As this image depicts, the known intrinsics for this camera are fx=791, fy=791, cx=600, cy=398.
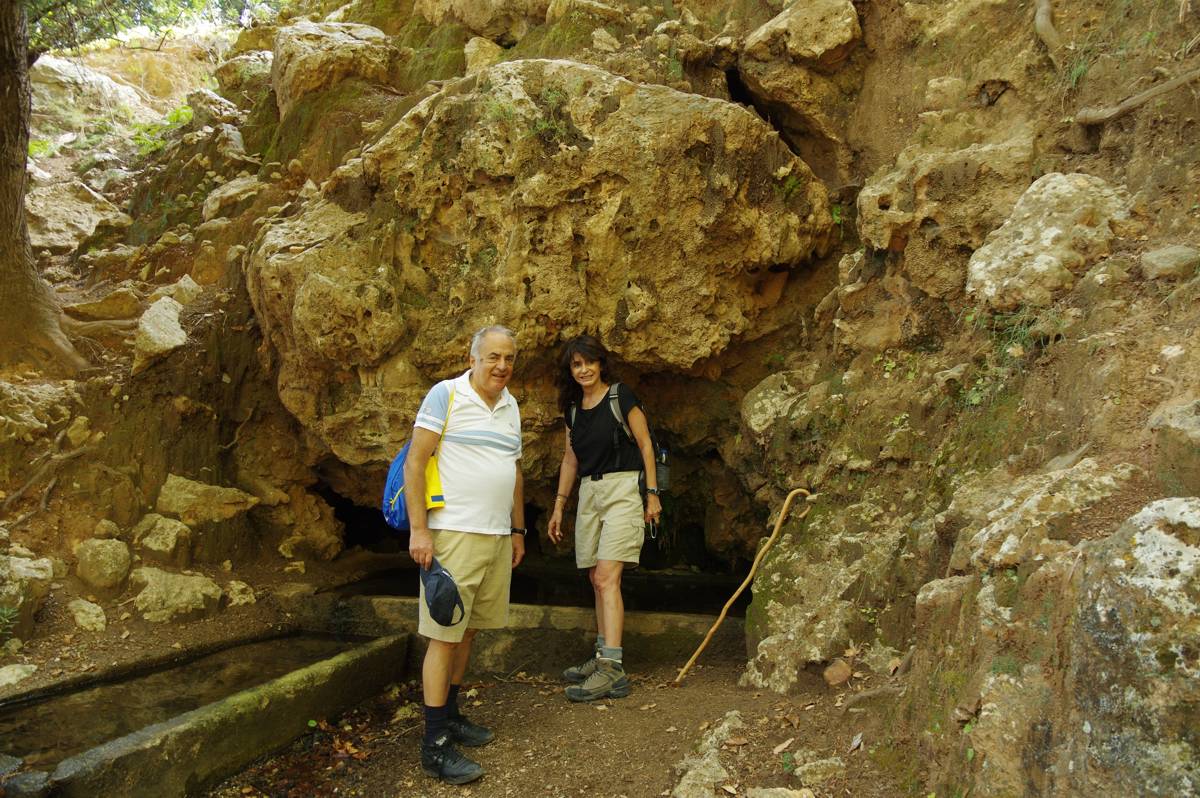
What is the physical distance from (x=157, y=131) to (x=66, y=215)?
3044mm

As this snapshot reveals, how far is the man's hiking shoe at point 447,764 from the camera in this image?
11.8 ft

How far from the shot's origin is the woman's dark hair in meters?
4.53

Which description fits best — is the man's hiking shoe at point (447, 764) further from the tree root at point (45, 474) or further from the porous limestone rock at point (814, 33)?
the porous limestone rock at point (814, 33)

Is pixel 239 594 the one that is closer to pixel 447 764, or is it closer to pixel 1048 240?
pixel 447 764

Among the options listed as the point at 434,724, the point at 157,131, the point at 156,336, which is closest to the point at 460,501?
the point at 434,724

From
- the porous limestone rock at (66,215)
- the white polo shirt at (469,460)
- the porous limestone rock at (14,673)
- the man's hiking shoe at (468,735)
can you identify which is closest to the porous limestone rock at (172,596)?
the porous limestone rock at (14,673)

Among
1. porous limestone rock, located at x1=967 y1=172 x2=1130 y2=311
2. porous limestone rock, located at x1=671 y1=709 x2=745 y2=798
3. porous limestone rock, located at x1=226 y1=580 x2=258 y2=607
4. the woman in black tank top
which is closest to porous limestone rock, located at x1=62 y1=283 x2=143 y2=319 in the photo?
porous limestone rock, located at x1=226 y1=580 x2=258 y2=607

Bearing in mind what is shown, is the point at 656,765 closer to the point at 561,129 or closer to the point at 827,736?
the point at 827,736

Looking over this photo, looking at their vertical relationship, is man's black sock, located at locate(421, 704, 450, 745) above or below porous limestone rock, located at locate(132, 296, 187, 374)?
below

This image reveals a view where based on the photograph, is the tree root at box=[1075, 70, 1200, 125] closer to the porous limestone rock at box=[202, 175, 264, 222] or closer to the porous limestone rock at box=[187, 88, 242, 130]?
the porous limestone rock at box=[202, 175, 264, 222]

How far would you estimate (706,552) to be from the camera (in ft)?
23.7

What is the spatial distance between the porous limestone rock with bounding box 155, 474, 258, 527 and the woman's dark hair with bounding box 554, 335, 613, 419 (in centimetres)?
330

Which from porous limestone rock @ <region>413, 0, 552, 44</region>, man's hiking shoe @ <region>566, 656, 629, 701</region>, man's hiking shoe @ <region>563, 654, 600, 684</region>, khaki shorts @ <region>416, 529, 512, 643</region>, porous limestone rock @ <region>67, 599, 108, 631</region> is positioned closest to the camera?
khaki shorts @ <region>416, 529, 512, 643</region>

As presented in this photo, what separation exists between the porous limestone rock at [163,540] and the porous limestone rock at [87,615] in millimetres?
596
